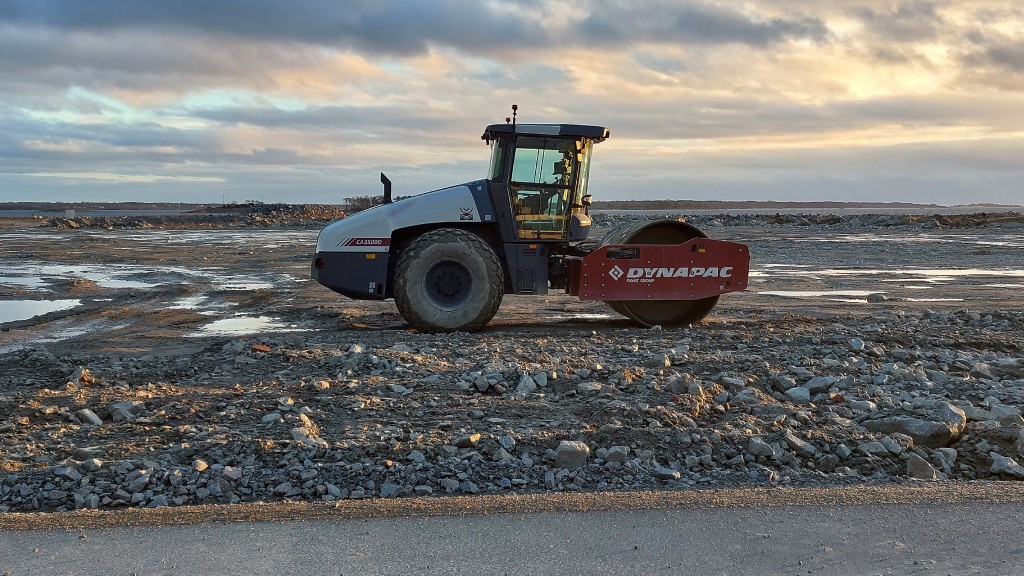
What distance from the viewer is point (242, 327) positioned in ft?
42.8

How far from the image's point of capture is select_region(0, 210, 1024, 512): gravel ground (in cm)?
592

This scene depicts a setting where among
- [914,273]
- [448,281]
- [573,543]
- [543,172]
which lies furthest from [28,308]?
[914,273]

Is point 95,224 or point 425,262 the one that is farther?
point 95,224

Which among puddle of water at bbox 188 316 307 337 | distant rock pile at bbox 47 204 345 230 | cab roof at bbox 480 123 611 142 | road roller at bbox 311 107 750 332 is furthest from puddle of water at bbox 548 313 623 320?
distant rock pile at bbox 47 204 345 230

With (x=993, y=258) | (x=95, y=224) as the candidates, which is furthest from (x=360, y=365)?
(x=95, y=224)

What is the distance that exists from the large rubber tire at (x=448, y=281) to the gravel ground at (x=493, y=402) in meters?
0.39

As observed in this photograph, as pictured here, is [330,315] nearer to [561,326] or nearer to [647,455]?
[561,326]

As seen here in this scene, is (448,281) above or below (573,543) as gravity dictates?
above

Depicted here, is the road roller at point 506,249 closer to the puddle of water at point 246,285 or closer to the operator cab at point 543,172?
the operator cab at point 543,172

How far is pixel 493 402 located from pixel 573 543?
3.08 m

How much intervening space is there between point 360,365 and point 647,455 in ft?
12.2

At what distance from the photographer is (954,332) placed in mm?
11242

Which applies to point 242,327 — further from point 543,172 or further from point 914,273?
point 914,273

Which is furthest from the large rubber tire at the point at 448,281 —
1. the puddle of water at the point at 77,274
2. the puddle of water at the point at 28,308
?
the puddle of water at the point at 77,274
